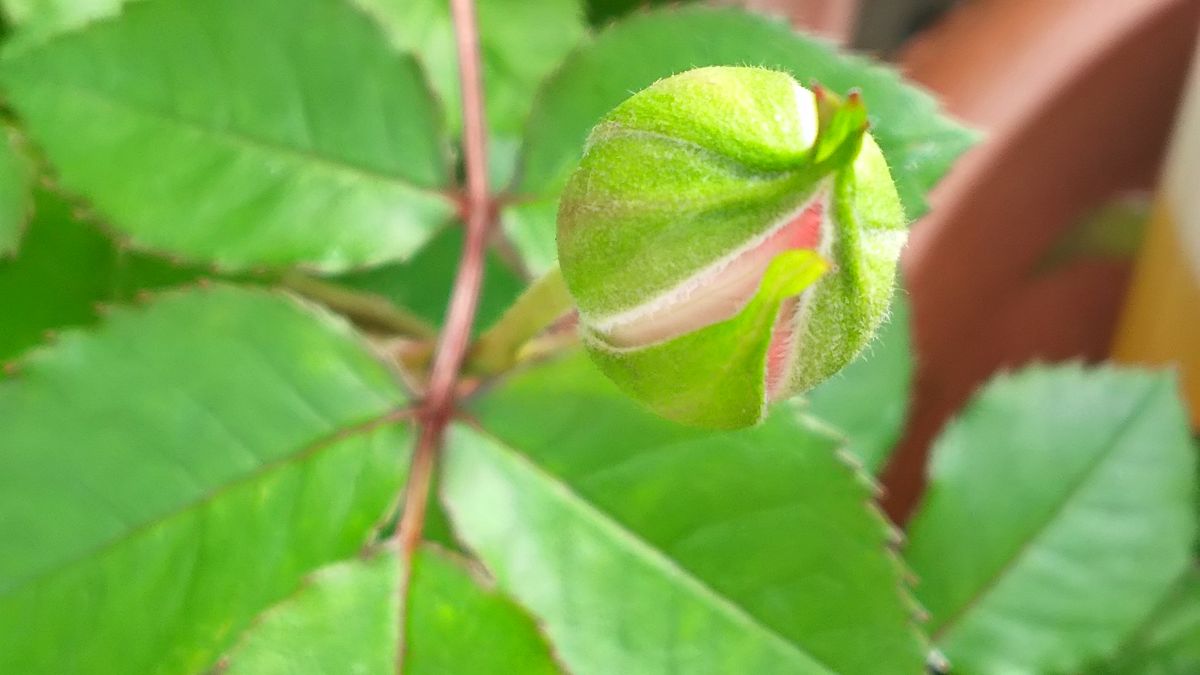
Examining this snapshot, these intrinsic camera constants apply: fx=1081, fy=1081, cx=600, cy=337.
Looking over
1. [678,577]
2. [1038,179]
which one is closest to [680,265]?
[678,577]

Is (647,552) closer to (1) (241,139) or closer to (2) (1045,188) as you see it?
(1) (241,139)

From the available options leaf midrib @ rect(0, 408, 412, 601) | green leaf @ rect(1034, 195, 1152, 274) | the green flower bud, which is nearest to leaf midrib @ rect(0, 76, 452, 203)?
leaf midrib @ rect(0, 408, 412, 601)

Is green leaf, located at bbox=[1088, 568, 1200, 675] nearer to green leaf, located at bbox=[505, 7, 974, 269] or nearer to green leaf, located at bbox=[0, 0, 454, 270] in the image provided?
green leaf, located at bbox=[505, 7, 974, 269]

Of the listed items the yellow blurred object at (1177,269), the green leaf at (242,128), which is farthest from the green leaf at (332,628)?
the yellow blurred object at (1177,269)

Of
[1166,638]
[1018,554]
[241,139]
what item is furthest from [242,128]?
[1166,638]

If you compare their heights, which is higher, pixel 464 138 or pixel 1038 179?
pixel 464 138

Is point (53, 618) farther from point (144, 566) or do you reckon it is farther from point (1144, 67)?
point (1144, 67)
